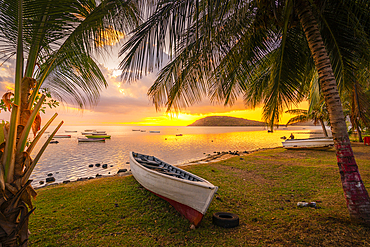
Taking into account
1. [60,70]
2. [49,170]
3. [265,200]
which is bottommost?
[49,170]

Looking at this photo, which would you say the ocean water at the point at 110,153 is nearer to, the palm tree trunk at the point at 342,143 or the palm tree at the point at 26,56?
the palm tree at the point at 26,56

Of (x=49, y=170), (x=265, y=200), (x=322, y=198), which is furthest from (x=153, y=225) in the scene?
(x=49, y=170)

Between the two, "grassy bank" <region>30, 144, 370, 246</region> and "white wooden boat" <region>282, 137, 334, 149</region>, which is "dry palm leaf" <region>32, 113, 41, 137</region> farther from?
"white wooden boat" <region>282, 137, 334, 149</region>

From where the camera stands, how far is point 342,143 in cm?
343

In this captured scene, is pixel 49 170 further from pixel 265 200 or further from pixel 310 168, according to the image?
pixel 310 168

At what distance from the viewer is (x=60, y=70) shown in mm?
3352

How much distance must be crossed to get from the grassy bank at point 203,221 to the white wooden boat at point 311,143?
28.3ft

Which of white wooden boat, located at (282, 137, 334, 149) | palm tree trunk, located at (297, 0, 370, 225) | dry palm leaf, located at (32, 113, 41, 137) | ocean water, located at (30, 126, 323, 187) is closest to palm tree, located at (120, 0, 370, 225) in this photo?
palm tree trunk, located at (297, 0, 370, 225)

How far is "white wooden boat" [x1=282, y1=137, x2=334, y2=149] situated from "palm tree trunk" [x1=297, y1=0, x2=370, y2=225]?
13226mm

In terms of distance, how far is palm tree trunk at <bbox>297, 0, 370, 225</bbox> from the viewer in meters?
3.35

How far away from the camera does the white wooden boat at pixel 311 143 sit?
46.8 feet

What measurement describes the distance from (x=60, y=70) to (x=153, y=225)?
12.0 feet

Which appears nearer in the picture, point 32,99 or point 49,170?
point 32,99

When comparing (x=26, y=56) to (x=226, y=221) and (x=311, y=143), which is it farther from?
(x=311, y=143)
